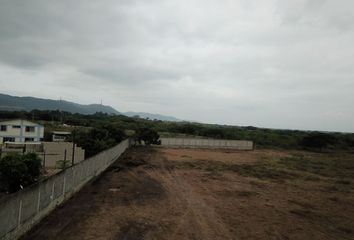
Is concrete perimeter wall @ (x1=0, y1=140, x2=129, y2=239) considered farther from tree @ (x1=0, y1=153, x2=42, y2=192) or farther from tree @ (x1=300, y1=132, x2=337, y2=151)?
tree @ (x1=300, y1=132, x2=337, y2=151)

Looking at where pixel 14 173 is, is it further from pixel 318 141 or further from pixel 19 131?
pixel 318 141

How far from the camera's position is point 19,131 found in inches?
2687

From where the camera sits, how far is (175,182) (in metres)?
27.8

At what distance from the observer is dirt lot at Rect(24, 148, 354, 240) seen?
14625 millimetres

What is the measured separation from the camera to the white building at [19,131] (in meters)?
66.8

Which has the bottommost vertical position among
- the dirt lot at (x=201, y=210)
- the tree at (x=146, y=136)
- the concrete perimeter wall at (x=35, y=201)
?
the dirt lot at (x=201, y=210)

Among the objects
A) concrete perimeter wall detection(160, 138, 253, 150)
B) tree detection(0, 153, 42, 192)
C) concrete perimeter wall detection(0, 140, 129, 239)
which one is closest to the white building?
concrete perimeter wall detection(160, 138, 253, 150)

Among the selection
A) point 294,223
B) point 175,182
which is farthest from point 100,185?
point 294,223

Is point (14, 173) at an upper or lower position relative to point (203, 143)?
lower

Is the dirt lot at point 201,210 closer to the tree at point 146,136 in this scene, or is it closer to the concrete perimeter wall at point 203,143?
the tree at point 146,136

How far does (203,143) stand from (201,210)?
56.5 meters

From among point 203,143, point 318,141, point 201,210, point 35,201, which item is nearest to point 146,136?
point 203,143

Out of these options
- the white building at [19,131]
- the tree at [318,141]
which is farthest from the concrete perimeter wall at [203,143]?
the white building at [19,131]

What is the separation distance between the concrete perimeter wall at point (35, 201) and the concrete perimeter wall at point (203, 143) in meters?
49.9
